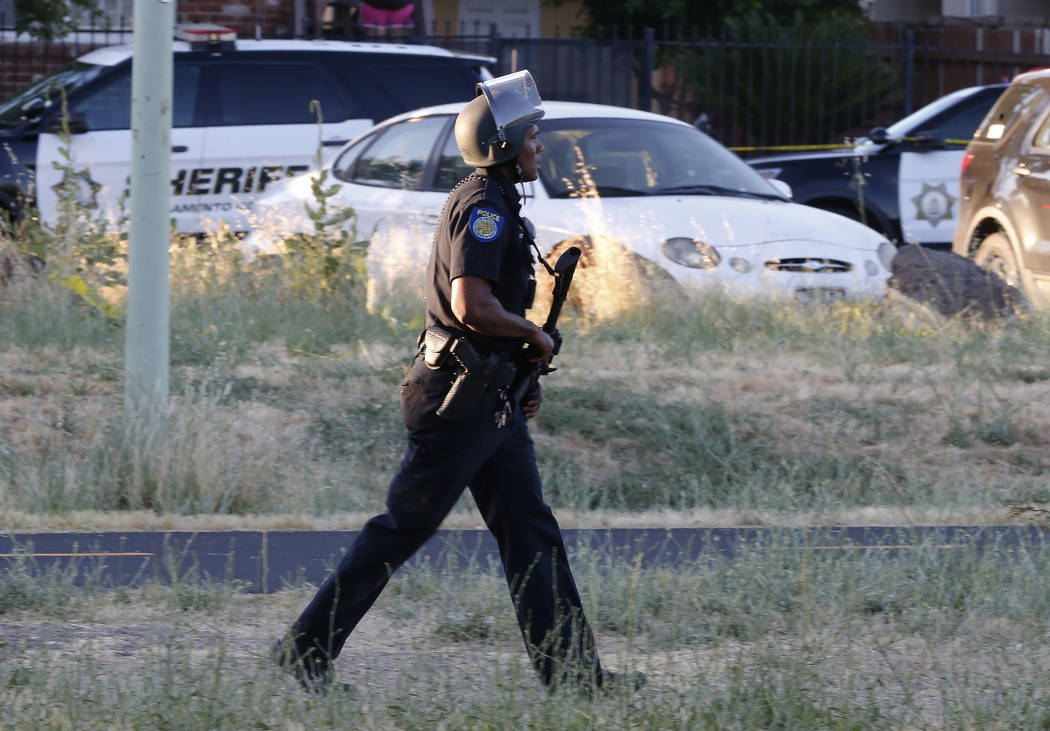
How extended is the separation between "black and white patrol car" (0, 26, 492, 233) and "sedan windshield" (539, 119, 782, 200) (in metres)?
3.25

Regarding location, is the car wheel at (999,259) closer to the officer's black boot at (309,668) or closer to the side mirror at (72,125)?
the side mirror at (72,125)

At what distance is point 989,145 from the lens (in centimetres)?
1120

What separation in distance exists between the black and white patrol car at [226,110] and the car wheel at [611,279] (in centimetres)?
392

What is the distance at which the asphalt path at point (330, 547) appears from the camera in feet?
17.8

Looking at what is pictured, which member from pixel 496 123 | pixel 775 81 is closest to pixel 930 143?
pixel 775 81

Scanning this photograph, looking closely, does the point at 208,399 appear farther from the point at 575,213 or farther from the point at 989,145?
the point at 989,145

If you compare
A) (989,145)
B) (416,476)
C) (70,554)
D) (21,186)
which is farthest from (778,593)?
(21,186)

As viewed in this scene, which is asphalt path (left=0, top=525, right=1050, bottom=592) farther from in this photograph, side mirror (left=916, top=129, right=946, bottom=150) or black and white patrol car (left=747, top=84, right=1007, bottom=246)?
side mirror (left=916, top=129, right=946, bottom=150)

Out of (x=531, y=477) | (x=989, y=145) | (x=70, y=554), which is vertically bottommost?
(x=70, y=554)

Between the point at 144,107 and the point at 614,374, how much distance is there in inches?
126

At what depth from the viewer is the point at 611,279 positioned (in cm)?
926

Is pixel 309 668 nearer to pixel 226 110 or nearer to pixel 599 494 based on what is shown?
pixel 599 494

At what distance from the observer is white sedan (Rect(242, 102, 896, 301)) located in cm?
929

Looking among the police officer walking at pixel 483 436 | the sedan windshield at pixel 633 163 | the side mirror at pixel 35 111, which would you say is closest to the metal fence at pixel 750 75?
the side mirror at pixel 35 111
